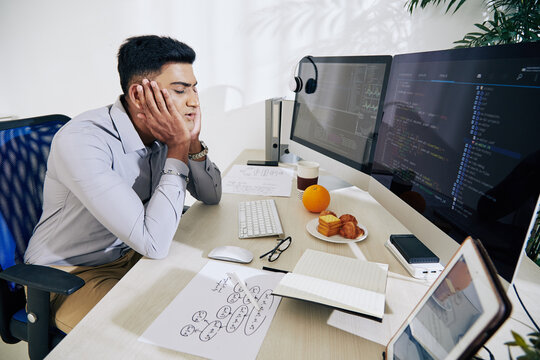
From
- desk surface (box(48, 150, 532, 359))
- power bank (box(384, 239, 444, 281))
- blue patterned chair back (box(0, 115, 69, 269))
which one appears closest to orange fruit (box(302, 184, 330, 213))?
desk surface (box(48, 150, 532, 359))

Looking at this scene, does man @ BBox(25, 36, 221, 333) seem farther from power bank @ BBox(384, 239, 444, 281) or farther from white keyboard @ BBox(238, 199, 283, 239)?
power bank @ BBox(384, 239, 444, 281)

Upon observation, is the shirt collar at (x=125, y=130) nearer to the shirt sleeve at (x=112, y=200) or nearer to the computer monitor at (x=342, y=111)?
the shirt sleeve at (x=112, y=200)

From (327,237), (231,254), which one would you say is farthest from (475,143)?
(231,254)

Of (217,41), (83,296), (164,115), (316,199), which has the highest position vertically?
(217,41)

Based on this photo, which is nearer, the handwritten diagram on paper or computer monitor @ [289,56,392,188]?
the handwritten diagram on paper

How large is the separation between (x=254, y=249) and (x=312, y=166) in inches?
18.0

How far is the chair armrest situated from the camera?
0.71 meters

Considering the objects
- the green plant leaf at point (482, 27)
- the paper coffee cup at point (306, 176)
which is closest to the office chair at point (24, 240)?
the paper coffee cup at point (306, 176)

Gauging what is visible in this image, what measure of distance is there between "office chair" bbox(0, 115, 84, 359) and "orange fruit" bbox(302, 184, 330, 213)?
2.23ft

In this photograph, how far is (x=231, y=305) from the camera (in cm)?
62

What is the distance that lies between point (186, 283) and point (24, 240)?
678mm

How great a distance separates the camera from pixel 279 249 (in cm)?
83

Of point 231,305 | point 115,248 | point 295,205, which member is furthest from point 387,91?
point 115,248

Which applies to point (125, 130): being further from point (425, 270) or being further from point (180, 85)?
point (425, 270)
